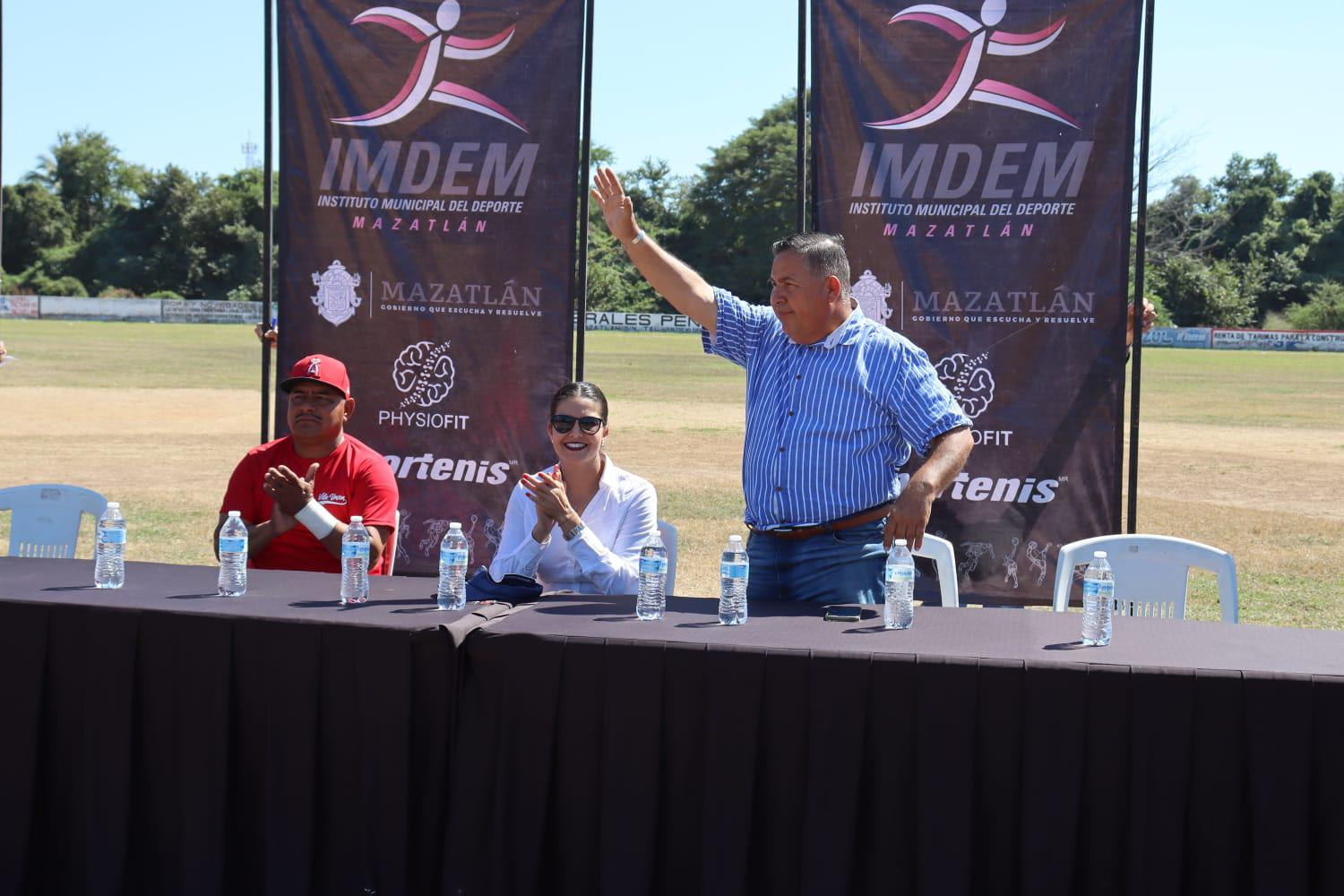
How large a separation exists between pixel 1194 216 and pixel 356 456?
204 ft

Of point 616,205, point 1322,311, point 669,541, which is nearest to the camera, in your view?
point 616,205

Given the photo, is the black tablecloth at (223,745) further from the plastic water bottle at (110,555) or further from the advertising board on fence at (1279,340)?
the advertising board on fence at (1279,340)

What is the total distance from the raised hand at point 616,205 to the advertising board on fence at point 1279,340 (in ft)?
161

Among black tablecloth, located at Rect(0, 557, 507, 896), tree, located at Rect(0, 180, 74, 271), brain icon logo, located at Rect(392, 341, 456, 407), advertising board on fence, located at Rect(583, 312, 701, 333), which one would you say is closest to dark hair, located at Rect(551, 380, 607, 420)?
black tablecloth, located at Rect(0, 557, 507, 896)

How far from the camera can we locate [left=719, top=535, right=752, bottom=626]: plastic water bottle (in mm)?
3248

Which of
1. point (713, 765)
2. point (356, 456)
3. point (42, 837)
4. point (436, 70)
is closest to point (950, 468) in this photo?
point (713, 765)

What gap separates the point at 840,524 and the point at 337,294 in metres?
3.15

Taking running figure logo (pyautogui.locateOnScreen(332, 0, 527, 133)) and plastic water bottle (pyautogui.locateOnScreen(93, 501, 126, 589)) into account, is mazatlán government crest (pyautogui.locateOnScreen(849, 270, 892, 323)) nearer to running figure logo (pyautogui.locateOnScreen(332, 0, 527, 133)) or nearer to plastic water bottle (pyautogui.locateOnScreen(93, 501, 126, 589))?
running figure logo (pyautogui.locateOnScreen(332, 0, 527, 133))

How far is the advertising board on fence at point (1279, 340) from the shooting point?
1880 inches

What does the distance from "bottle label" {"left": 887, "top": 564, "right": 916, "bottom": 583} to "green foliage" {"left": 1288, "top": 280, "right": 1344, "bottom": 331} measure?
5568 centimetres

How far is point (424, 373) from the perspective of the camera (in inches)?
237

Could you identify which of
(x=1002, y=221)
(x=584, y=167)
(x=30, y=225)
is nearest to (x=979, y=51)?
(x=1002, y=221)

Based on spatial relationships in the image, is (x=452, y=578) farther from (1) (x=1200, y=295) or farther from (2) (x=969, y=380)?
(1) (x=1200, y=295)

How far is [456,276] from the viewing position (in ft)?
19.5
